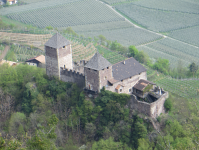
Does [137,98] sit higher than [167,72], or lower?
higher

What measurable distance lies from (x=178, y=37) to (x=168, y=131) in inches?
2249

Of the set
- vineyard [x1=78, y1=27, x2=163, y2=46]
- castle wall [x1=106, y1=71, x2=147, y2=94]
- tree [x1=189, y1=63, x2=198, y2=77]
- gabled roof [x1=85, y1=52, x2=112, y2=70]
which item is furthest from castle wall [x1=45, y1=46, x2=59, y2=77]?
vineyard [x1=78, y1=27, x2=163, y2=46]

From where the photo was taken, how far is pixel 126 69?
47.1m

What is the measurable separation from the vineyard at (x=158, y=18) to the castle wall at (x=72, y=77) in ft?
191

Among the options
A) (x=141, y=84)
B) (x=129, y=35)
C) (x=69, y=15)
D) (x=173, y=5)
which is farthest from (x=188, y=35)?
(x=141, y=84)

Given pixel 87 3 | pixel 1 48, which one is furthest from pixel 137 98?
pixel 87 3

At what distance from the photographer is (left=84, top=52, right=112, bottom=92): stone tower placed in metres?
43.7

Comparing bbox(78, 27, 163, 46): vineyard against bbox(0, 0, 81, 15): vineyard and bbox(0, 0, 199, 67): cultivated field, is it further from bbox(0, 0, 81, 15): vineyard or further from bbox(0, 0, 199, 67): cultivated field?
bbox(0, 0, 81, 15): vineyard

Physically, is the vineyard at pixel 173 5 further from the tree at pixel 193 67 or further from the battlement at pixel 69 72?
the battlement at pixel 69 72

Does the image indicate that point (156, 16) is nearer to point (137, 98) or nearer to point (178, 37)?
point (178, 37)

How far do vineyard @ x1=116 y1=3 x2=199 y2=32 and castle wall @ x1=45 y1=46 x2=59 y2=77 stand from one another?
58155 millimetres

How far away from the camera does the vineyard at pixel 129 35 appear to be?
294ft

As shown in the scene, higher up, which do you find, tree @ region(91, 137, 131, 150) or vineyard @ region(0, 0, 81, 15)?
vineyard @ region(0, 0, 81, 15)

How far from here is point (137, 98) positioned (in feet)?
152
